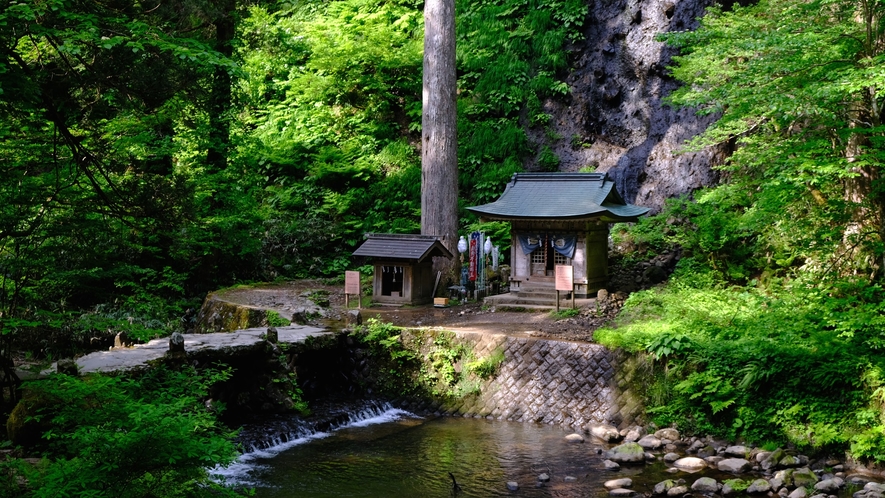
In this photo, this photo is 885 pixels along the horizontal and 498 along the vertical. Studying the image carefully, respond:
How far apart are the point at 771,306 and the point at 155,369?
9639 millimetres

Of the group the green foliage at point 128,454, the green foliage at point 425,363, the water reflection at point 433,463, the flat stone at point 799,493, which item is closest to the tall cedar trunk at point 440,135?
the green foliage at point 425,363

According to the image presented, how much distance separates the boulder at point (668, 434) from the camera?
10.8m

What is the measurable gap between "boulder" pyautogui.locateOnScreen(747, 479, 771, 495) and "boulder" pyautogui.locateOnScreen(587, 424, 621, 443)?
222 cm

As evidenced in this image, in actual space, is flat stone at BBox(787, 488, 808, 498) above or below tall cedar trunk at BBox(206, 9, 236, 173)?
below

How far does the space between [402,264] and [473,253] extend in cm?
195

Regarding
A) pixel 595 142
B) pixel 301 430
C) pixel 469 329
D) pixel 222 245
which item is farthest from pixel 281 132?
pixel 301 430

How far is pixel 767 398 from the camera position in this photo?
10.5 meters

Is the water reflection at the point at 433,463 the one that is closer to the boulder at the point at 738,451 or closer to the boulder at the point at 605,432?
the boulder at the point at 605,432

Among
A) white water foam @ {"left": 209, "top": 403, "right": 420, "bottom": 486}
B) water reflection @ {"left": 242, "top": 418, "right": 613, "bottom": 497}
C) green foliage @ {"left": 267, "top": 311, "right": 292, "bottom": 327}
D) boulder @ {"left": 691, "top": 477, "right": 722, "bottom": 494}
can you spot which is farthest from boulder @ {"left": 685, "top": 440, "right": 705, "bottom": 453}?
green foliage @ {"left": 267, "top": 311, "right": 292, "bottom": 327}

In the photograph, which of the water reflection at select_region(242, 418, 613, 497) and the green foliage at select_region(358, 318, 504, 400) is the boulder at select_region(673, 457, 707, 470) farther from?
the green foliage at select_region(358, 318, 504, 400)

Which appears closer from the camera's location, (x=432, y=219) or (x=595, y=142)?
(x=432, y=219)

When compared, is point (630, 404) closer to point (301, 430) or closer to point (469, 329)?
point (469, 329)

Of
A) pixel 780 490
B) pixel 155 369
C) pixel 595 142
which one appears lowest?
pixel 780 490

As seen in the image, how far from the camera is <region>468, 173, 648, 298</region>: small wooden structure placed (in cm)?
1552
